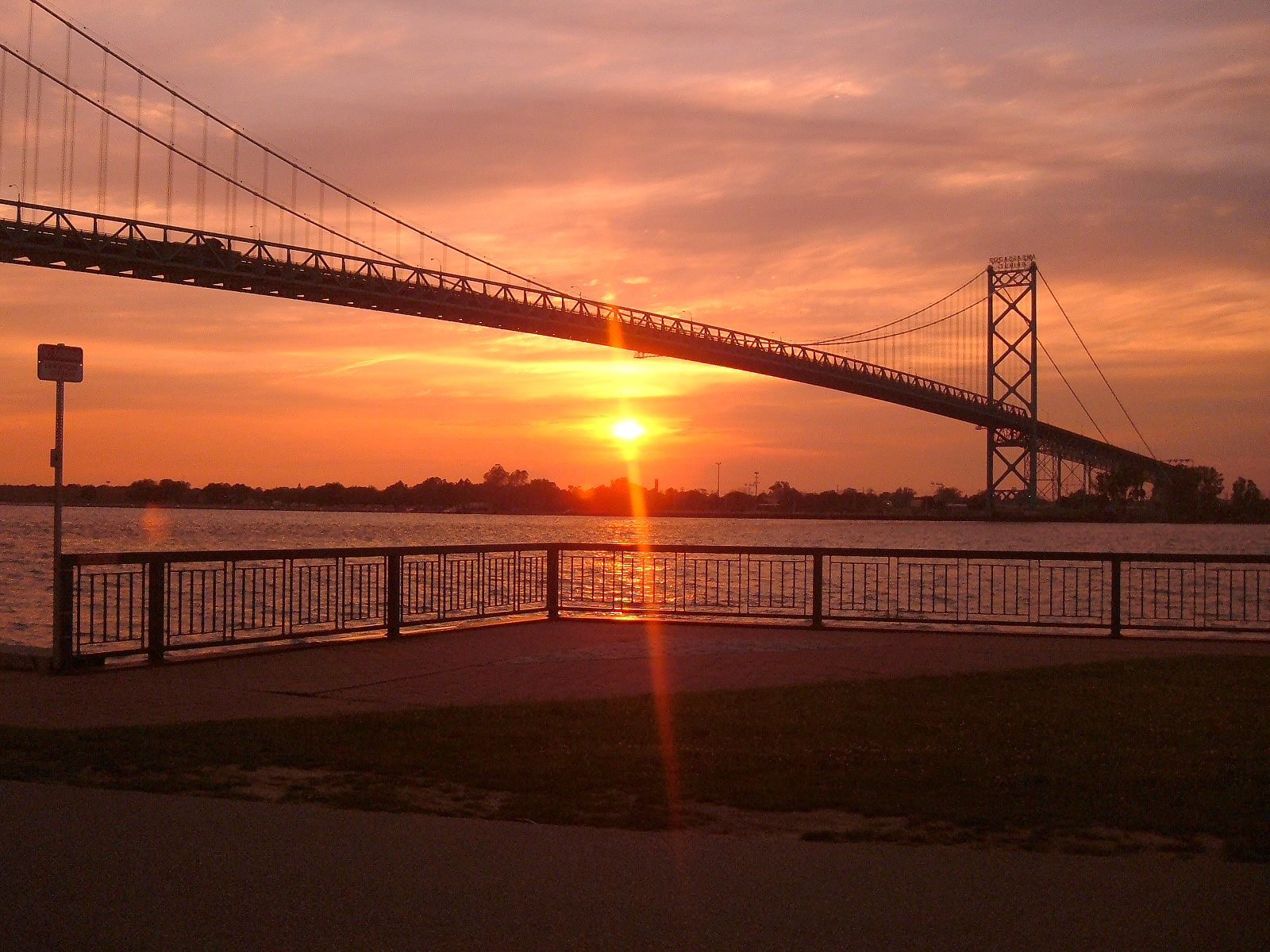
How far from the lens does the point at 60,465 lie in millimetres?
9984

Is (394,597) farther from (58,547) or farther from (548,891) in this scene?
(548,891)

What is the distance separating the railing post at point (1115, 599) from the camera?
13664 millimetres

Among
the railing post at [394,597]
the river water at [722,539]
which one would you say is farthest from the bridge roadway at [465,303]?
the railing post at [394,597]

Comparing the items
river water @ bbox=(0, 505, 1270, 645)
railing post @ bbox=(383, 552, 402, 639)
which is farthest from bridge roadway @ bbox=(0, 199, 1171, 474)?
railing post @ bbox=(383, 552, 402, 639)

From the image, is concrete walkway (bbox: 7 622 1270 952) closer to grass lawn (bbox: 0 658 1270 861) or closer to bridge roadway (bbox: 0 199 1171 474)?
grass lawn (bbox: 0 658 1270 861)

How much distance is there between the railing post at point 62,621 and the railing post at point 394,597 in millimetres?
3517

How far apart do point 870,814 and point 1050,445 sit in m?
62.0

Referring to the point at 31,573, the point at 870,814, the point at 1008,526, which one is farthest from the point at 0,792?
the point at 1008,526

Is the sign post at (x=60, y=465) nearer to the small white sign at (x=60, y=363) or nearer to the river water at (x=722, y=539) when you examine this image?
the small white sign at (x=60, y=363)

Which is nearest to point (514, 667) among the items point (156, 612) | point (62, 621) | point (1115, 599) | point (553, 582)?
point (156, 612)

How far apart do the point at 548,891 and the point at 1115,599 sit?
11294 millimetres

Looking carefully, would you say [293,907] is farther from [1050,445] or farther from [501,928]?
[1050,445]

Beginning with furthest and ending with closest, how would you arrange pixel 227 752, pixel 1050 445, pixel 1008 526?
pixel 1008 526, pixel 1050 445, pixel 227 752

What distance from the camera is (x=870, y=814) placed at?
538 centimetres
